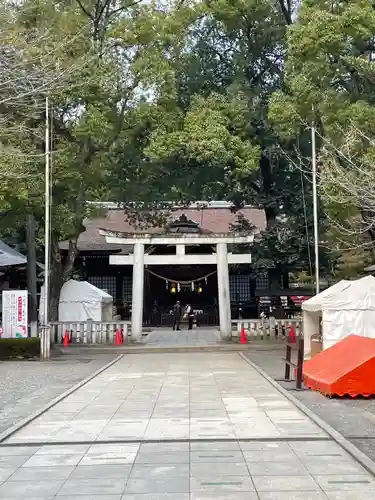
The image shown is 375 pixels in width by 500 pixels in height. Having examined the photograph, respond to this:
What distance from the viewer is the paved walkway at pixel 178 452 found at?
5492 mm

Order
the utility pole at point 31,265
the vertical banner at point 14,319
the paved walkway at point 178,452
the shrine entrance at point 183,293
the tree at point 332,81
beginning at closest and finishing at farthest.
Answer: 1. the paved walkway at point 178,452
2. the tree at point 332,81
3. the vertical banner at point 14,319
4. the utility pole at point 31,265
5. the shrine entrance at point 183,293

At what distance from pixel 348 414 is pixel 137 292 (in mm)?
14156

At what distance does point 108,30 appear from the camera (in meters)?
22.5

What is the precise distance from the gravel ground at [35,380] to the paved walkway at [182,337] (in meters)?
3.50

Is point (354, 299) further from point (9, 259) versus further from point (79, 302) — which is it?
point (9, 259)

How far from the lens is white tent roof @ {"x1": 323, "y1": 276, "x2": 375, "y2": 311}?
658 inches

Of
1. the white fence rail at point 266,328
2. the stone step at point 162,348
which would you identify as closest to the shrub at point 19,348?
the stone step at point 162,348

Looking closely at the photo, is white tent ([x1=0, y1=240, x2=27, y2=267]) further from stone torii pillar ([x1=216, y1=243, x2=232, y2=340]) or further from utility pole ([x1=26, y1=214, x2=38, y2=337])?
stone torii pillar ([x1=216, y1=243, x2=232, y2=340])

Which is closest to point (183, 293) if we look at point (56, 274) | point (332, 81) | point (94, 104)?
point (56, 274)

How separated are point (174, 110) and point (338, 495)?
19274 millimetres

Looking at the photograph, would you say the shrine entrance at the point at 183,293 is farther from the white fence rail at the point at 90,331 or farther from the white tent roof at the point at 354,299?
the white tent roof at the point at 354,299

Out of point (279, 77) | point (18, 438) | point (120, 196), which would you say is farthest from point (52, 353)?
point (279, 77)

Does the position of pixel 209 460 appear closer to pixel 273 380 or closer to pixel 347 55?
pixel 273 380

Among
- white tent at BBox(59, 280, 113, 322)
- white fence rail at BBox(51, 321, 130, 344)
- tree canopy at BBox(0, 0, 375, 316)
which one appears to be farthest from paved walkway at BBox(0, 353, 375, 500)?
white tent at BBox(59, 280, 113, 322)
